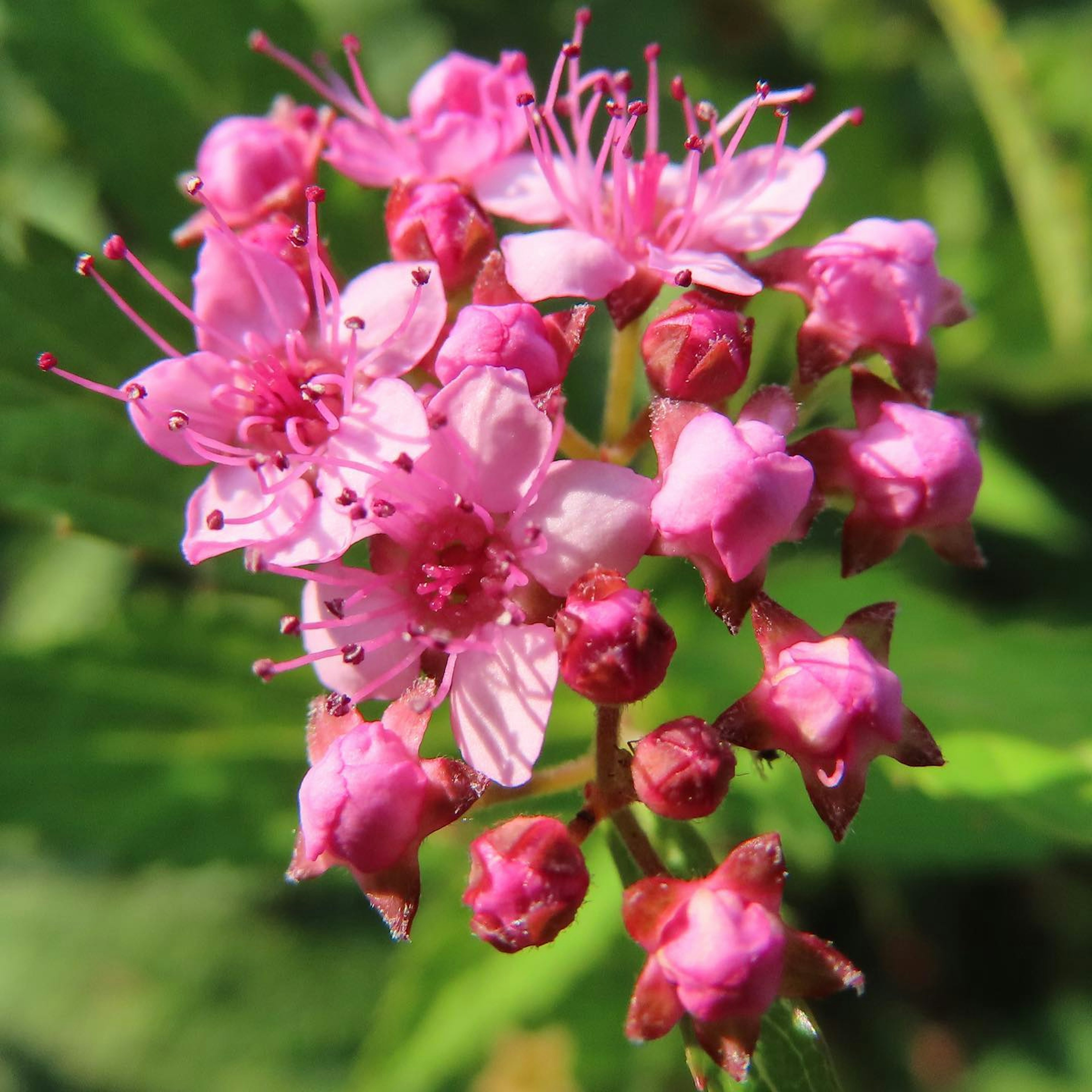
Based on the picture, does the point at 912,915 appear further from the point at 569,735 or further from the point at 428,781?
the point at 428,781

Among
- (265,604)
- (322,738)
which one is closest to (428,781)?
(322,738)

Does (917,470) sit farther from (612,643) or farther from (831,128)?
(831,128)

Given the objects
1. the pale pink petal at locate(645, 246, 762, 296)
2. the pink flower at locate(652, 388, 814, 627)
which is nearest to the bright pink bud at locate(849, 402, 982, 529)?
the pink flower at locate(652, 388, 814, 627)

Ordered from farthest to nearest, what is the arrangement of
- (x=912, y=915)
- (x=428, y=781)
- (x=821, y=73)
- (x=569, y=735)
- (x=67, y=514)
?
(x=821, y=73) → (x=912, y=915) → (x=569, y=735) → (x=67, y=514) → (x=428, y=781)

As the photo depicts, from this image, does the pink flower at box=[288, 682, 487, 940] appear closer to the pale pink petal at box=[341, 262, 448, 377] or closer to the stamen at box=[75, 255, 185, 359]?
the pale pink petal at box=[341, 262, 448, 377]

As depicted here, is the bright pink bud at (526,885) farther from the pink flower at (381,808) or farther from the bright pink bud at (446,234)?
the bright pink bud at (446,234)

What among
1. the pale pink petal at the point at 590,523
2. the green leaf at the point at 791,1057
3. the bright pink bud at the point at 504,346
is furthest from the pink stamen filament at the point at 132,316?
the green leaf at the point at 791,1057
